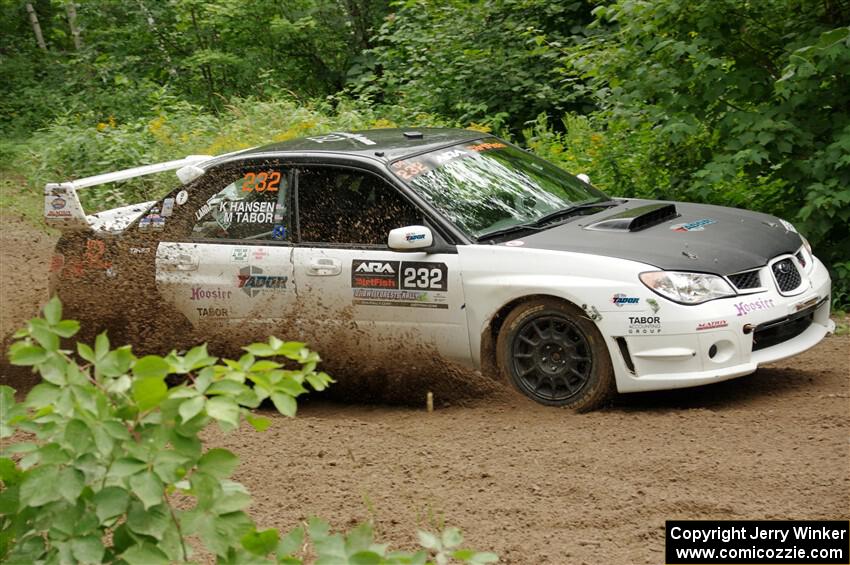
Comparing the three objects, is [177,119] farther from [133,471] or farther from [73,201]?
[133,471]

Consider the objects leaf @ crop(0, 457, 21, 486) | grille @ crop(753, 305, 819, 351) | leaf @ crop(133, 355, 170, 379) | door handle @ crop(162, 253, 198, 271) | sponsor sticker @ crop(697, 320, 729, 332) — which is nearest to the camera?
leaf @ crop(133, 355, 170, 379)

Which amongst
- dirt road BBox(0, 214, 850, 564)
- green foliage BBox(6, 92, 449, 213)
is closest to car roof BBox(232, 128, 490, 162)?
dirt road BBox(0, 214, 850, 564)

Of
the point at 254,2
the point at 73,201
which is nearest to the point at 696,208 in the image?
the point at 73,201

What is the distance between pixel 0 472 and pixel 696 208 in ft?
18.3

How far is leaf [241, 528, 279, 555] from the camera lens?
2.71 m

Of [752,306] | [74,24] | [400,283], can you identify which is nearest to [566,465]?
[752,306]

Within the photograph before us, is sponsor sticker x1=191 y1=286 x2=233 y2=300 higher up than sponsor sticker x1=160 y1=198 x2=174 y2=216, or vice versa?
sponsor sticker x1=160 y1=198 x2=174 y2=216

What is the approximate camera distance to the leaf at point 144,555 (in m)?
2.55

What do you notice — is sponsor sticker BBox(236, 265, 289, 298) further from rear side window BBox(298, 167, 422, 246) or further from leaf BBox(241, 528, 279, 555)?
leaf BBox(241, 528, 279, 555)

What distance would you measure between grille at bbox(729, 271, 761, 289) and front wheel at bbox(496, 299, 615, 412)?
32.1 inches

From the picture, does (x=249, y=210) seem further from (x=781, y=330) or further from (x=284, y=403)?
(x=284, y=403)

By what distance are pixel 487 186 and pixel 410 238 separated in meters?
0.88

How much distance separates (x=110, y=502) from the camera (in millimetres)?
2559

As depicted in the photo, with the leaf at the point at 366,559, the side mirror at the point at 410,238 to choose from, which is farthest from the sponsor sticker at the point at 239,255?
the leaf at the point at 366,559
